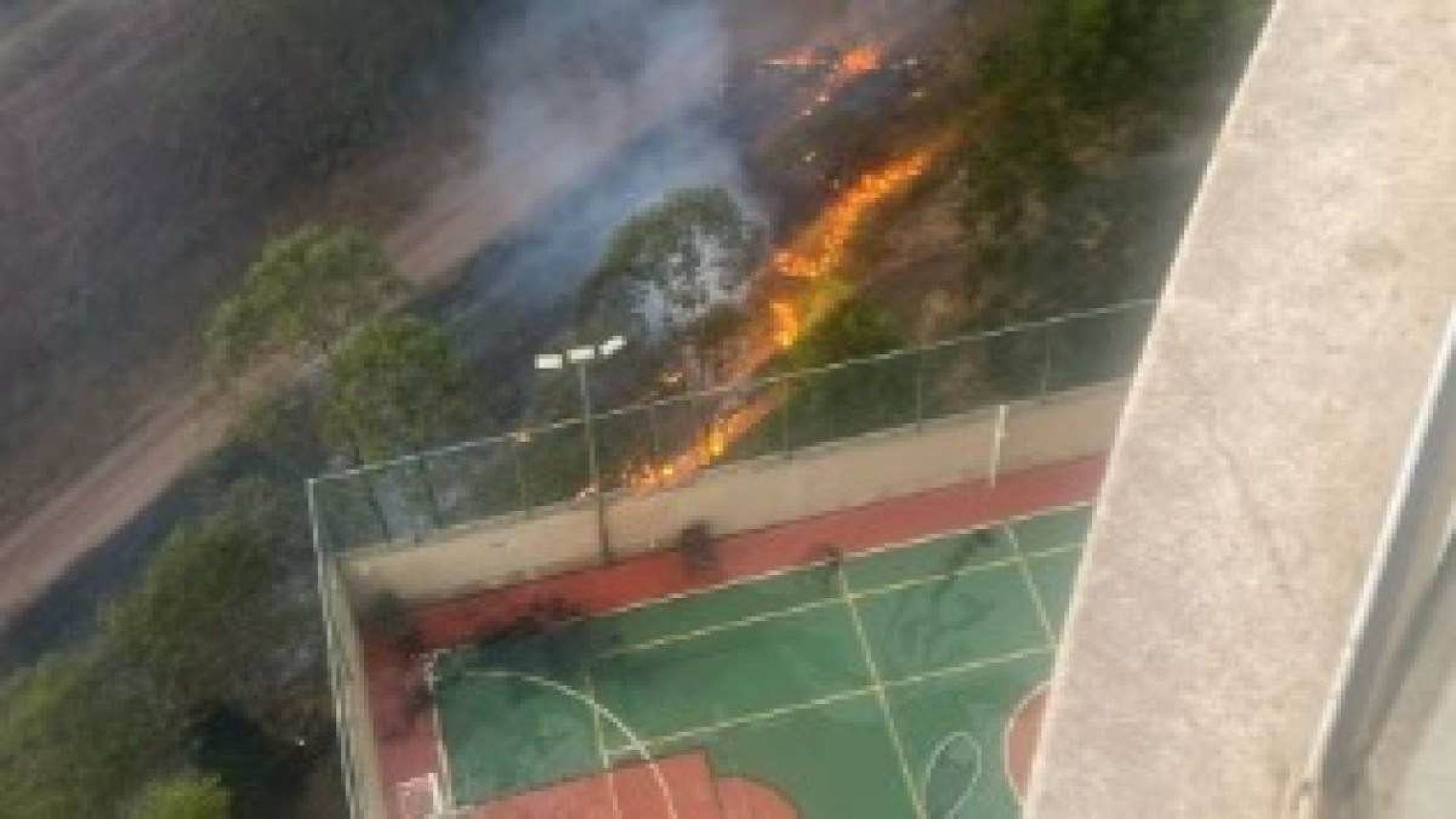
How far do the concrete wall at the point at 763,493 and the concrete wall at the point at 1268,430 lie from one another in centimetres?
1101

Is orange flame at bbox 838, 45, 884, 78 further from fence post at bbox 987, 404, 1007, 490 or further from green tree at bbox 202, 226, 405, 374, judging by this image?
fence post at bbox 987, 404, 1007, 490

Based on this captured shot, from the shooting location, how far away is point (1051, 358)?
27.5 metres

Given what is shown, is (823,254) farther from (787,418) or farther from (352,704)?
(352,704)

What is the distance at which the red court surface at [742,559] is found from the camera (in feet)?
90.1

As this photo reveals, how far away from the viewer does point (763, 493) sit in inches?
1107

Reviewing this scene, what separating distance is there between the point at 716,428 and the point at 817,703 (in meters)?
4.34

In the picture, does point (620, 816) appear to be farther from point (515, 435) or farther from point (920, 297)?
point (920, 297)

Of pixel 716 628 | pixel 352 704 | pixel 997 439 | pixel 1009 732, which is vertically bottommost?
pixel 1009 732

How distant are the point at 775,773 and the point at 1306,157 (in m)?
12.6

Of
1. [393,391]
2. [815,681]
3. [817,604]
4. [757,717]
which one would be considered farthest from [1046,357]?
[393,391]

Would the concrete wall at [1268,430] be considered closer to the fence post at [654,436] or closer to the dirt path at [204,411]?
the fence post at [654,436]

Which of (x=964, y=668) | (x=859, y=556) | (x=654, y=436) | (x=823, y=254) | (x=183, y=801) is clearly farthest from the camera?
(x=823, y=254)

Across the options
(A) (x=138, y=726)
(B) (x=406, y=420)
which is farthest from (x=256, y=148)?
(A) (x=138, y=726)

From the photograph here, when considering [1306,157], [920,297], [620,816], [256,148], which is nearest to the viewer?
[1306,157]
